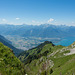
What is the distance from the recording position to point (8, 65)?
20.7 meters

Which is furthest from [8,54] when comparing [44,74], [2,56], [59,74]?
[44,74]

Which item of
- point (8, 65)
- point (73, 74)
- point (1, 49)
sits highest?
point (1, 49)

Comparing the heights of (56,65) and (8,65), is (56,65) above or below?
below

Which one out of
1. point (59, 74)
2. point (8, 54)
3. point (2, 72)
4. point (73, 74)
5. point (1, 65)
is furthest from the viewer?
point (59, 74)

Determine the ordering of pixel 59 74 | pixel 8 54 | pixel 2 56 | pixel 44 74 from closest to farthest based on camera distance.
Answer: pixel 2 56 → pixel 8 54 → pixel 59 74 → pixel 44 74

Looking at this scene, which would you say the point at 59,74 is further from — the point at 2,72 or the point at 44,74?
the point at 2,72

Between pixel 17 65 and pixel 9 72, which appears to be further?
pixel 17 65

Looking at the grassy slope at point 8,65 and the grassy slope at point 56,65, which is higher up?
the grassy slope at point 8,65

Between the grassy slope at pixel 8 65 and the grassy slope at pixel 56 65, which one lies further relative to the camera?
the grassy slope at pixel 56 65

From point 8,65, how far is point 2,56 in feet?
10.8

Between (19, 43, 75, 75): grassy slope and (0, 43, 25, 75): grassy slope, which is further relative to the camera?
(19, 43, 75, 75): grassy slope

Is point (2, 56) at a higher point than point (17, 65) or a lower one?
higher

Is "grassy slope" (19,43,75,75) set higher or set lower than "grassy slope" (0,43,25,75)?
lower

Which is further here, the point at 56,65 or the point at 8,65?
the point at 56,65
